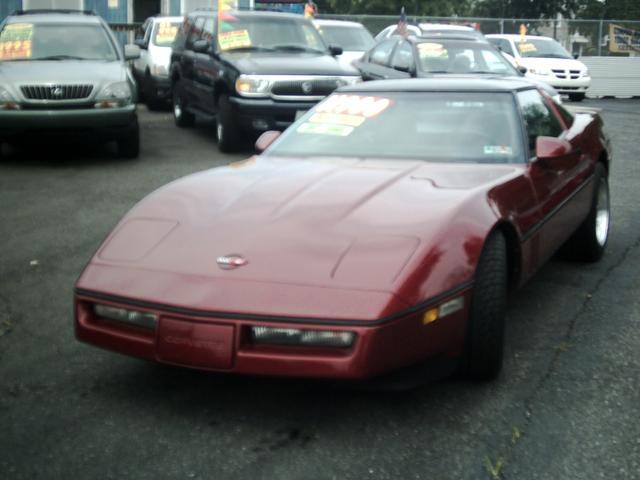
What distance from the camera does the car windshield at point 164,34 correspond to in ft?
54.9

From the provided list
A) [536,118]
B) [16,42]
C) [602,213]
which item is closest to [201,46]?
[16,42]

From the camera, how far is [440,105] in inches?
209

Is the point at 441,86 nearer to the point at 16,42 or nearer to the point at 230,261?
the point at 230,261

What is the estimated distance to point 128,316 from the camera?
371cm

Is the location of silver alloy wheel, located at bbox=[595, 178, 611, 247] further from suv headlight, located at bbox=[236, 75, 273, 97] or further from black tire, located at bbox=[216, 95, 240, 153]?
black tire, located at bbox=[216, 95, 240, 153]

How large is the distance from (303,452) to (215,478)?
357 millimetres

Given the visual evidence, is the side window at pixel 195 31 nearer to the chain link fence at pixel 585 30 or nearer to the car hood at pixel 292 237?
the car hood at pixel 292 237

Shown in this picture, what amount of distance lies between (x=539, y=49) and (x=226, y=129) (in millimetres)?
13649

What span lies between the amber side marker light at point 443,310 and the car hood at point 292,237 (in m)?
0.07

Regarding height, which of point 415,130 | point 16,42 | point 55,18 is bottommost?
point 415,130

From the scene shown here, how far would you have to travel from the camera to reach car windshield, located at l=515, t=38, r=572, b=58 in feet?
75.1

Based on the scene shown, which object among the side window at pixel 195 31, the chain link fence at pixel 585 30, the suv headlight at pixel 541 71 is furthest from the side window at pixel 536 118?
the chain link fence at pixel 585 30

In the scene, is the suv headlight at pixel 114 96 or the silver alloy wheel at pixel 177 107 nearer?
the suv headlight at pixel 114 96

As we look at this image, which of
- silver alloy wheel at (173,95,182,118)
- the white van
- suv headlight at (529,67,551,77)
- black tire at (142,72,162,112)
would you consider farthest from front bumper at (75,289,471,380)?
suv headlight at (529,67,551,77)
